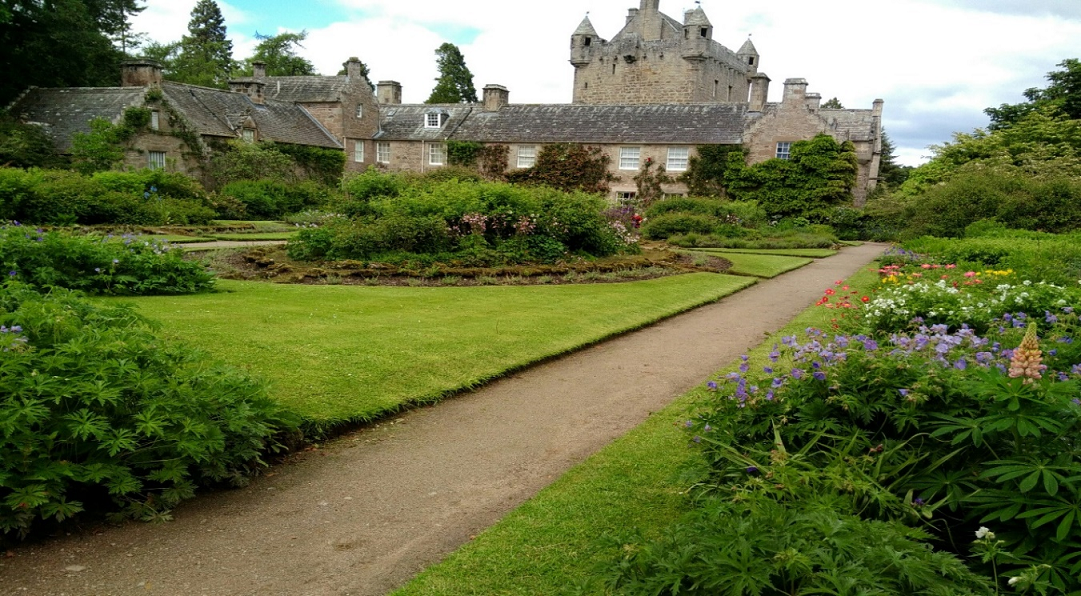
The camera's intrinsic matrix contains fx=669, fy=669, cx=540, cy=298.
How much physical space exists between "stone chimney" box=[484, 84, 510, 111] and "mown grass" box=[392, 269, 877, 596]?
40044mm

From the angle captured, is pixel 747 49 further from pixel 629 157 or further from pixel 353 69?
pixel 353 69

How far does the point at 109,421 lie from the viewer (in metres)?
3.75

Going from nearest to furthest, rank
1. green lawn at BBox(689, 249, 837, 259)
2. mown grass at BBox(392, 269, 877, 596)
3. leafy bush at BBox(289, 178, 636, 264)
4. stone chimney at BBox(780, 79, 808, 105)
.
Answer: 1. mown grass at BBox(392, 269, 877, 596)
2. leafy bush at BBox(289, 178, 636, 264)
3. green lawn at BBox(689, 249, 837, 259)
4. stone chimney at BBox(780, 79, 808, 105)

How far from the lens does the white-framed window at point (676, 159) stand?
37.2 metres

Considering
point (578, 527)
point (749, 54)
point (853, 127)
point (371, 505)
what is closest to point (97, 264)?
point (371, 505)

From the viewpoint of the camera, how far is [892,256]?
16.3m

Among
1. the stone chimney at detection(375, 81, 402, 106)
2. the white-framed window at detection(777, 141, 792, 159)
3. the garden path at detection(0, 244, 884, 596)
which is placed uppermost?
the stone chimney at detection(375, 81, 402, 106)

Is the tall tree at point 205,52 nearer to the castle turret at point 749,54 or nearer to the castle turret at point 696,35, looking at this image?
the castle turret at point 696,35

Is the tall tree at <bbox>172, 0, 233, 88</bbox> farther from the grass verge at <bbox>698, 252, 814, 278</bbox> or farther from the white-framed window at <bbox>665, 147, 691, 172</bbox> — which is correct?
the grass verge at <bbox>698, 252, 814, 278</bbox>

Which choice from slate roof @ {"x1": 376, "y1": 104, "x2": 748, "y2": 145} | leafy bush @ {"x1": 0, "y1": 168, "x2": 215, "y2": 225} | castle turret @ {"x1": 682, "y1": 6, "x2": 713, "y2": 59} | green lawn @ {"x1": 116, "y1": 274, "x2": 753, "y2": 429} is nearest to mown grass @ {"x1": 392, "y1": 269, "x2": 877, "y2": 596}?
green lawn @ {"x1": 116, "y1": 274, "x2": 753, "y2": 429}

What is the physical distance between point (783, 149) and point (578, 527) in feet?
115

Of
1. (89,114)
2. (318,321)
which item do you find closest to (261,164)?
(89,114)

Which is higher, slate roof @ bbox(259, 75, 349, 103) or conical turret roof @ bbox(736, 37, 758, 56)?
conical turret roof @ bbox(736, 37, 758, 56)

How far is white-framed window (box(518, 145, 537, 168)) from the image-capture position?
1582 inches
